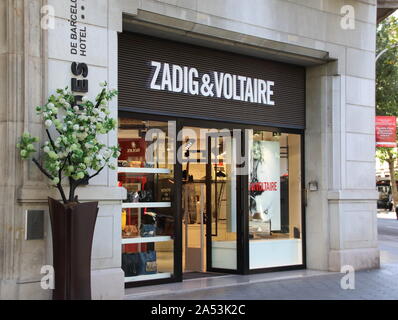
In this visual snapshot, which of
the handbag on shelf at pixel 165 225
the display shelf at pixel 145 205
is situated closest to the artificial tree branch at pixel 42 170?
the display shelf at pixel 145 205

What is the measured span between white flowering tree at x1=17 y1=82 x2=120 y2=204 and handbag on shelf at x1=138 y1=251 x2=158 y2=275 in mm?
2778

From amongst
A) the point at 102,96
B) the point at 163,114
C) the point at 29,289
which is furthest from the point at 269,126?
the point at 29,289

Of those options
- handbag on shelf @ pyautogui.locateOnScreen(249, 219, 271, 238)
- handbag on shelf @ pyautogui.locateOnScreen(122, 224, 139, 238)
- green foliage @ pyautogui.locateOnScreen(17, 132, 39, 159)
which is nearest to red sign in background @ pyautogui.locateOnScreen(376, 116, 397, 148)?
handbag on shelf @ pyautogui.locateOnScreen(249, 219, 271, 238)

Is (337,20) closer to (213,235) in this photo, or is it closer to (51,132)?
(213,235)

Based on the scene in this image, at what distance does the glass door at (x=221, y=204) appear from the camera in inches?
445

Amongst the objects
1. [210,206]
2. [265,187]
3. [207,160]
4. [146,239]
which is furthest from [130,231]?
[265,187]

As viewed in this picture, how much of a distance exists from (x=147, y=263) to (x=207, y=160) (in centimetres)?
269

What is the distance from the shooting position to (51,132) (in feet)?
25.2

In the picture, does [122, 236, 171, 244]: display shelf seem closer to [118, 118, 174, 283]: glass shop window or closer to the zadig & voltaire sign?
[118, 118, 174, 283]: glass shop window

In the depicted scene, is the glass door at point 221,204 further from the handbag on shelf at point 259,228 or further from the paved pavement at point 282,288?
the paved pavement at point 282,288

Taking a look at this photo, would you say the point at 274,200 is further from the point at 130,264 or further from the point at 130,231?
the point at 130,264

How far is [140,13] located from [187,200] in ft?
14.6

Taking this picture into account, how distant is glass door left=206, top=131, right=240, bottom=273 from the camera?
11305mm

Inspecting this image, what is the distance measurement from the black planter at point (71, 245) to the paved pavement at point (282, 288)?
1.76m
